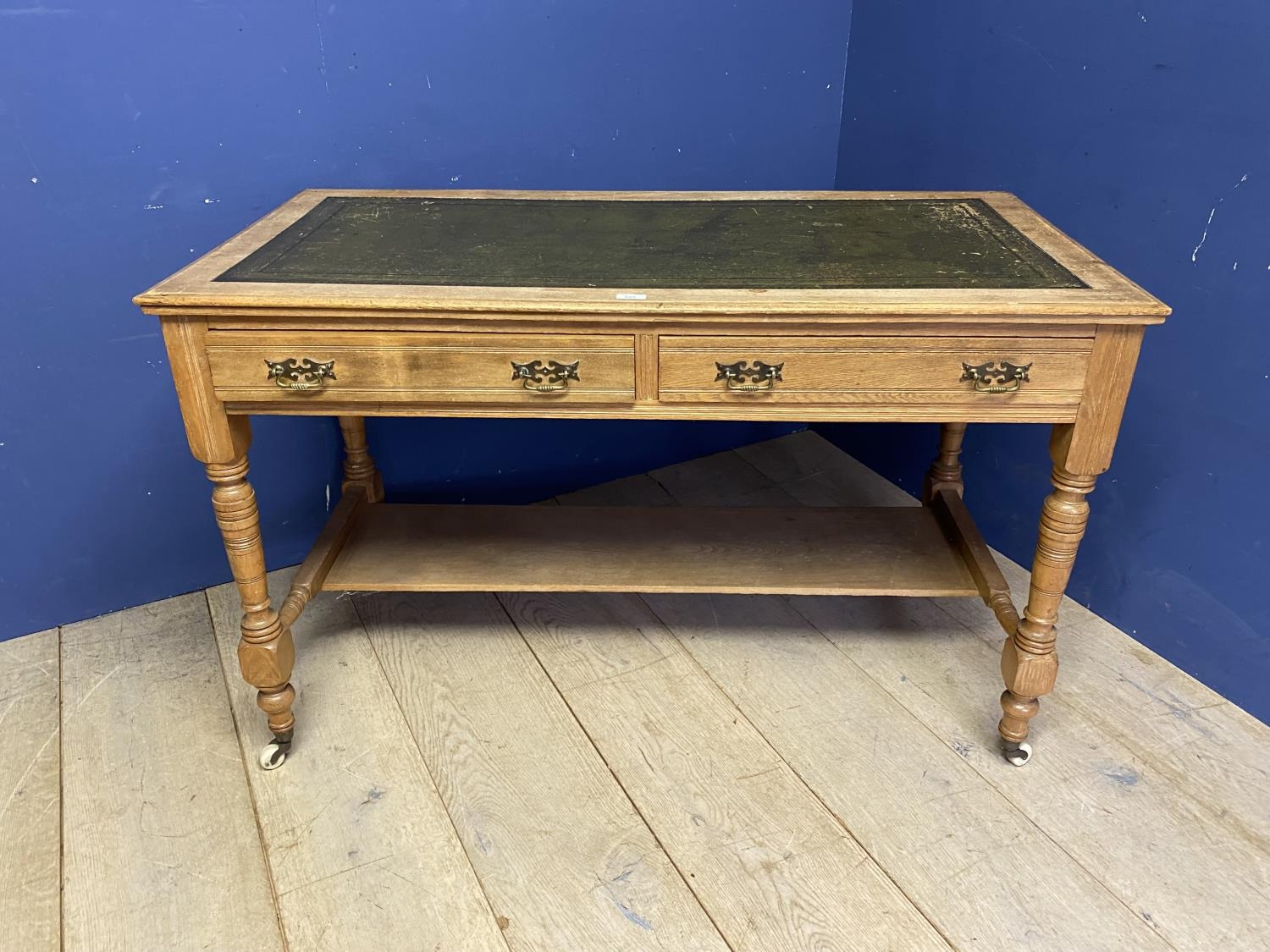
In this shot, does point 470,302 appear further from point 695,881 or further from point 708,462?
point 708,462

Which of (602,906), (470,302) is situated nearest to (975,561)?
(602,906)

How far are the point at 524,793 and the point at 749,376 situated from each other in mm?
907

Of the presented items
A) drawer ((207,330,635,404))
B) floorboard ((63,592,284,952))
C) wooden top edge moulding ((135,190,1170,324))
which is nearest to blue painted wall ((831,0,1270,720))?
wooden top edge moulding ((135,190,1170,324))

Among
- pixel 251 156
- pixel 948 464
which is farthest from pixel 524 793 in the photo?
pixel 251 156

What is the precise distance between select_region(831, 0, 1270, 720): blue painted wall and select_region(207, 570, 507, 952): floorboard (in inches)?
63.4

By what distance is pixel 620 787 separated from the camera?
6.19 ft

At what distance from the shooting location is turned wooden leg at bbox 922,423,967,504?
2352mm

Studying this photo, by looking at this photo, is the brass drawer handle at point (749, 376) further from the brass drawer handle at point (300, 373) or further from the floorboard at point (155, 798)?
the floorboard at point (155, 798)

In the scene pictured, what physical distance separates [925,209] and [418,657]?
4.92 feet

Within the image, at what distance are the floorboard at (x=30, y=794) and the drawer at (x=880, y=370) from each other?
54.3 inches

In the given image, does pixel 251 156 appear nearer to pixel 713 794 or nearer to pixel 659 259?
pixel 659 259

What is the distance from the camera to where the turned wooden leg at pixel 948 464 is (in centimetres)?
235

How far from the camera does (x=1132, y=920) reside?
1614mm

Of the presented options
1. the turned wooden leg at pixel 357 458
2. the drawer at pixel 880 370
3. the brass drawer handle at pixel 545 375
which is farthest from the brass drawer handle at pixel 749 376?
the turned wooden leg at pixel 357 458
